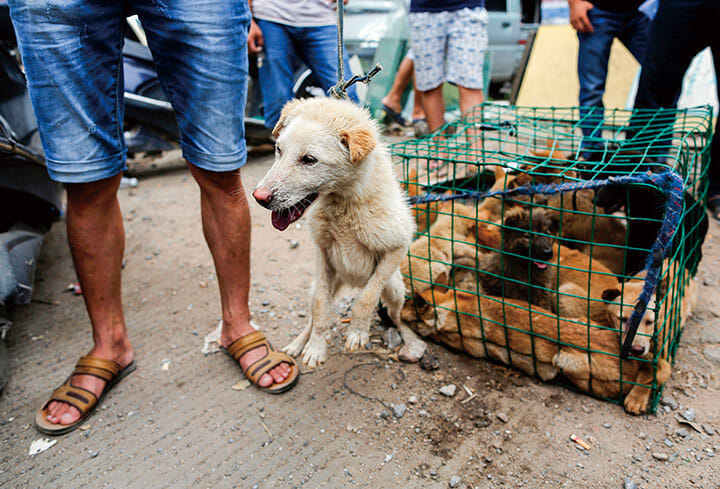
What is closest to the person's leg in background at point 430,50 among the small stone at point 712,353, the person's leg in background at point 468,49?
the person's leg in background at point 468,49

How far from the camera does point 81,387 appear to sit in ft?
7.86

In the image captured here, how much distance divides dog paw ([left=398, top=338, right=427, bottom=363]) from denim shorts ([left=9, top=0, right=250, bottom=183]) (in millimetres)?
1420

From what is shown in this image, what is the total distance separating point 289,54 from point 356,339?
7.94ft

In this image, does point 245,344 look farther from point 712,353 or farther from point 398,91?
point 398,91

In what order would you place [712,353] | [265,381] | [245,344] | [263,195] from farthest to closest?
1. [712,353]
2. [245,344]
3. [265,381]
4. [263,195]

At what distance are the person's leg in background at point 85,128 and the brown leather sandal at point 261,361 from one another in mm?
647

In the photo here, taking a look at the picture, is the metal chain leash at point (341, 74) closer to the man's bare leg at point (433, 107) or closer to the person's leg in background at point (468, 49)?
the person's leg in background at point (468, 49)

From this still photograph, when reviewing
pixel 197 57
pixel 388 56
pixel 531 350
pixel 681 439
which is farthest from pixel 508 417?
pixel 388 56

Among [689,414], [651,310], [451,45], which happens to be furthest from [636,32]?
[689,414]

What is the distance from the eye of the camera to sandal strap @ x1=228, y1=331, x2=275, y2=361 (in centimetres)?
262

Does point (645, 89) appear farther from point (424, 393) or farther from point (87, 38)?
point (87, 38)

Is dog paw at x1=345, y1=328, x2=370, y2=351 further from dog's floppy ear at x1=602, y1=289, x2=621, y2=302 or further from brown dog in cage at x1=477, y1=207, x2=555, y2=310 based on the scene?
dog's floppy ear at x1=602, y1=289, x2=621, y2=302

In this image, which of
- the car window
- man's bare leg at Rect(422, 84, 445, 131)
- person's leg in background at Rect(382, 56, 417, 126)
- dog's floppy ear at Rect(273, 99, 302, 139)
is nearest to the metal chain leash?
dog's floppy ear at Rect(273, 99, 302, 139)

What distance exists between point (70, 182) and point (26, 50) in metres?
0.55
